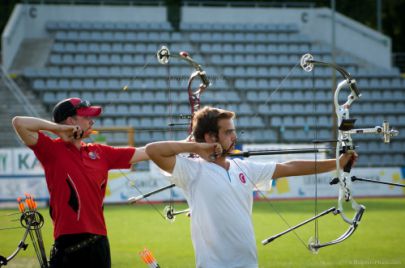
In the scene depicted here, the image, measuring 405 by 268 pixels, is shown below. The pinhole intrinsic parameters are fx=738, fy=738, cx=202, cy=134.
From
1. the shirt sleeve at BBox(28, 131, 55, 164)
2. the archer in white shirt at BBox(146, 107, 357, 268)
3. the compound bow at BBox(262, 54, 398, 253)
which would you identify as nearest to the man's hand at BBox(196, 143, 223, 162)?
the archer in white shirt at BBox(146, 107, 357, 268)

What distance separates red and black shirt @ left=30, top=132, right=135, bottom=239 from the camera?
487 cm

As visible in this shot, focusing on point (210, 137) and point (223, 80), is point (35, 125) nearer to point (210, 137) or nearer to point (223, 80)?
point (210, 137)

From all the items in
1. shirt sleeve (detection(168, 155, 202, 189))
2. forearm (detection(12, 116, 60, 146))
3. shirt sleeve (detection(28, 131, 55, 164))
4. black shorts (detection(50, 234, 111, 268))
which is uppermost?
forearm (detection(12, 116, 60, 146))

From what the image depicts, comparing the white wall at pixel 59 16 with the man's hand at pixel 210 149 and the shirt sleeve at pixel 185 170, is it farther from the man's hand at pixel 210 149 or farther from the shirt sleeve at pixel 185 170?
the man's hand at pixel 210 149

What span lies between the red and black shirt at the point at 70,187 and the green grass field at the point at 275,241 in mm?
4132

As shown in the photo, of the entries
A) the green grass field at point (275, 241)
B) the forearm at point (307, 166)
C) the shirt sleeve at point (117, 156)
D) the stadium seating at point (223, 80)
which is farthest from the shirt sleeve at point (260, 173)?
the stadium seating at point (223, 80)

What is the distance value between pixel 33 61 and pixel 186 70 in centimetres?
592

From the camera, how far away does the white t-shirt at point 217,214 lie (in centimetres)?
434

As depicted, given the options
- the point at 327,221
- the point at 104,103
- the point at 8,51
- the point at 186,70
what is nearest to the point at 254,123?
the point at 186,70

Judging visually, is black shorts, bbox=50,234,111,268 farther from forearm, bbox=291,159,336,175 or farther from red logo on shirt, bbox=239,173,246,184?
forearm, bbox=291,159,336,175

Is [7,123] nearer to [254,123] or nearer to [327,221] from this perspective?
[254,123]

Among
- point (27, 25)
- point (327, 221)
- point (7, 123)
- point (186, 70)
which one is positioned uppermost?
point (27, 25)

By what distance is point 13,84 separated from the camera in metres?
25.1

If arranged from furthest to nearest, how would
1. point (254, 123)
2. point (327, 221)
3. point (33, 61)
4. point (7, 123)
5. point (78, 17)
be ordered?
1. point (78, 17)
2. point (33, 61)
3. point (254, 123)
4. point (7, 123)
5. point (327, 221)
